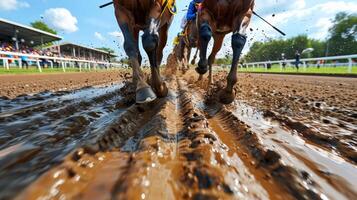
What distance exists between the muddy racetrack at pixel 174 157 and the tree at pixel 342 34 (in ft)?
222

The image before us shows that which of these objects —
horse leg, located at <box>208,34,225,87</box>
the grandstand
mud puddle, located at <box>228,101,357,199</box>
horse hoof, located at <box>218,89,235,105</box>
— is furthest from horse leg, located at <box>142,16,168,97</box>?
the grandstand

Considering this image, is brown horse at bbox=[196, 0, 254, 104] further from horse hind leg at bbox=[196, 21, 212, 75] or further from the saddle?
the saddle

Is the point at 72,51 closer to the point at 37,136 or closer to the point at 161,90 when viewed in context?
the point at 161,90

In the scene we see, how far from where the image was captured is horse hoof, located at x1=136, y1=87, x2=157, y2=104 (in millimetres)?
2684

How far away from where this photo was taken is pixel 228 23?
398cm

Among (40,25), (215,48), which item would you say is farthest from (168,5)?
(40,25)

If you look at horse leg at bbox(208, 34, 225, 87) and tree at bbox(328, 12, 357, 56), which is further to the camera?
tree at bbox(328, 12, 357, 56)

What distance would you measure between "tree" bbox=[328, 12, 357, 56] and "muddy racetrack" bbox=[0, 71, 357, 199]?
222 feet

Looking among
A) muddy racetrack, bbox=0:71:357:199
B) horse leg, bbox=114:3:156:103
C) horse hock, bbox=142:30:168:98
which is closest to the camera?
muddy racetrack, bbox=0:71:357:199

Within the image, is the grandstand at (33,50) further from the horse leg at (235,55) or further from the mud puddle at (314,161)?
the mud puddle at (314,161)

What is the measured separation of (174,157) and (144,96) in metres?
1.12

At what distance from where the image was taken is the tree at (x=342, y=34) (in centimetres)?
6031

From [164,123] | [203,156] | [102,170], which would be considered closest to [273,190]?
[203,156]

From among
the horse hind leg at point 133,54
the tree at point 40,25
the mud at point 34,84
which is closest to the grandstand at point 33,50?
the mud at point 34,84
